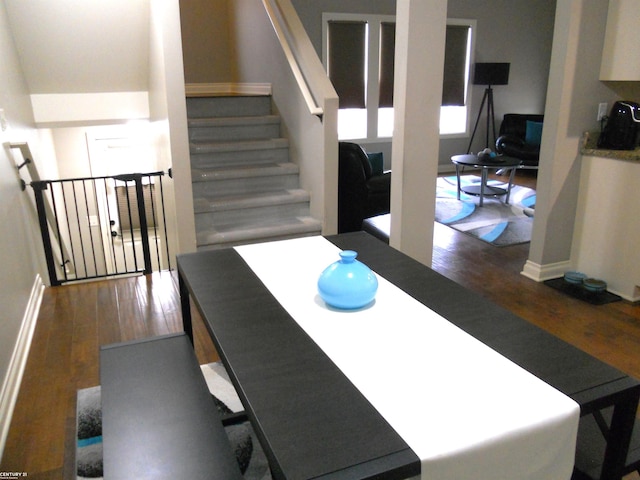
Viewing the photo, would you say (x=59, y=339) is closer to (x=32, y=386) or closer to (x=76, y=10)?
(x=32, y=386)

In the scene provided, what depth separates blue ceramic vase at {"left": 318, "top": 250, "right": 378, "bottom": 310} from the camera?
64.4 inches

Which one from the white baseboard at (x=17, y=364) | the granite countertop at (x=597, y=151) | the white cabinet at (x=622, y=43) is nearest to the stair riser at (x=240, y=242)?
the white baseboard at (x=17, y=364)

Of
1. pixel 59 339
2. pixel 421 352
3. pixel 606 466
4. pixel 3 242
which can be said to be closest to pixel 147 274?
pixel 59 339

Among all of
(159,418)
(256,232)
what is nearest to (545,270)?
(256,232)

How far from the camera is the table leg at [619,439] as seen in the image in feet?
4.34

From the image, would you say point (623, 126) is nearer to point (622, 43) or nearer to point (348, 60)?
point (622, 43)

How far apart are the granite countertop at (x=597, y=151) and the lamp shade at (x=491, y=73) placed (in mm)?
4860

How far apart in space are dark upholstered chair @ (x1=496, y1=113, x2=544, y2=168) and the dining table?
6.38 m

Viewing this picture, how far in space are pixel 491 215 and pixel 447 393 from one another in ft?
15.6

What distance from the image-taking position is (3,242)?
2.74m

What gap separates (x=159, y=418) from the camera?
162 centimetres

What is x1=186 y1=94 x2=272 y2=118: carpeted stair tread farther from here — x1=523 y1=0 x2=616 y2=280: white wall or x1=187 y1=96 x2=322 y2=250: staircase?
x1=523 y1=0 x2=616 y2=280: white wall

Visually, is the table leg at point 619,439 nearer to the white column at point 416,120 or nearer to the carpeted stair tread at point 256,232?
the white column at point 416,120

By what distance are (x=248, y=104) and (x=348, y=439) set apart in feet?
14.5
